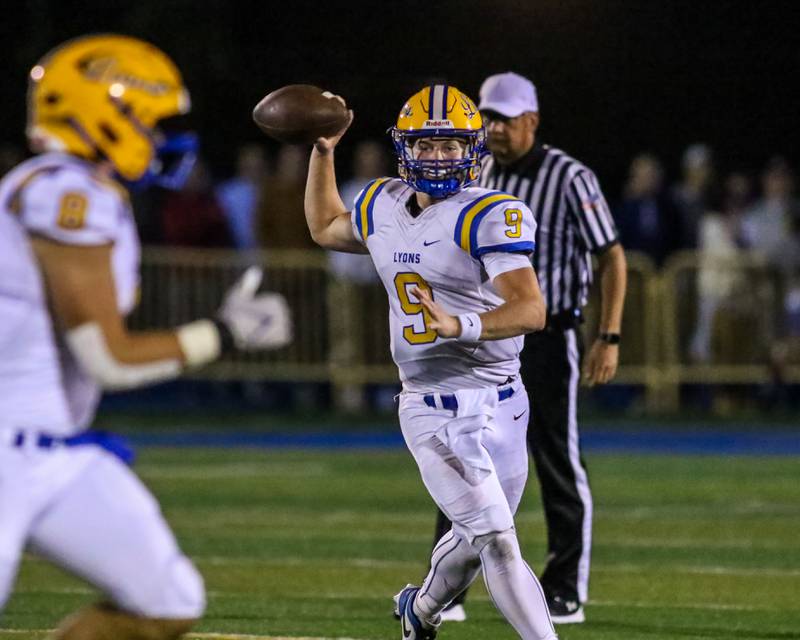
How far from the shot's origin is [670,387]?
14234 mm

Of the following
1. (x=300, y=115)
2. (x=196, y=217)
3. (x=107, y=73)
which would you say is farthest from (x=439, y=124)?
(x=196, y=217)

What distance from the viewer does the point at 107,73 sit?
12.2ft

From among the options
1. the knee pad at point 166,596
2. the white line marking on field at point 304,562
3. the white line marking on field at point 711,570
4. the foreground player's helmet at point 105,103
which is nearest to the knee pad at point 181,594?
the knee pad at point 166,596

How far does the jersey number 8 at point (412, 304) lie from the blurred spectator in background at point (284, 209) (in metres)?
8.55

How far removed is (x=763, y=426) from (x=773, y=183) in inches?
76.1

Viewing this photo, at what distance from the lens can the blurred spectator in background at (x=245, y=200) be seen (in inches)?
548

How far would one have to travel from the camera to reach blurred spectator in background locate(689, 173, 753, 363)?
14.0 meters

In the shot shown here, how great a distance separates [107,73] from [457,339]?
1.25 meters

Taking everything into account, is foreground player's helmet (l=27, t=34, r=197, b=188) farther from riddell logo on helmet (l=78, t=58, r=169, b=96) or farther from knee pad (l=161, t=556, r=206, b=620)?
knee pad (l=161, t=556, r=206, b=620)

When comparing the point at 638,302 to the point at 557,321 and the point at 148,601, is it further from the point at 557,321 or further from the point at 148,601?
the point at 148,601

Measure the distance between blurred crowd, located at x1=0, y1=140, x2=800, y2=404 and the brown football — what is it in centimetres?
846

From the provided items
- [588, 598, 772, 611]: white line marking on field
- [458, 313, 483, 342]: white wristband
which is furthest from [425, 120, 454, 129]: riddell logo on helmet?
[588, 598, 772, 611]: white line marking on field

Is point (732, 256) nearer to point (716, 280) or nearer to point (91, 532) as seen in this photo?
point (716, 280)

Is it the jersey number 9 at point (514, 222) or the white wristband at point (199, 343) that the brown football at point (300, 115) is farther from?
the white wristband at point (199, 343)
